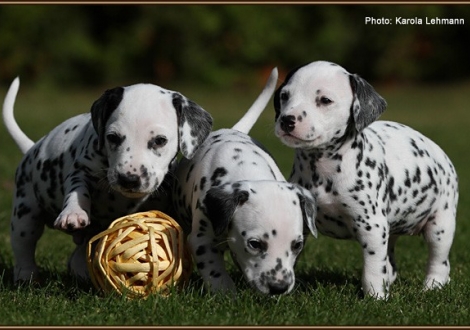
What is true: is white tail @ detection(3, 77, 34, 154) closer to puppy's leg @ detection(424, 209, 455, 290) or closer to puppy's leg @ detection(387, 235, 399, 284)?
puppy's leg @ detection(387, 235, 399, 284)

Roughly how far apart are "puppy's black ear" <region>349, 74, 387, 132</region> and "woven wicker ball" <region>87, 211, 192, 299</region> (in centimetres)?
149

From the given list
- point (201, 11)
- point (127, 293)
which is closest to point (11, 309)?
point (127, 293)

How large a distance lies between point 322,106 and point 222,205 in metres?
1.05

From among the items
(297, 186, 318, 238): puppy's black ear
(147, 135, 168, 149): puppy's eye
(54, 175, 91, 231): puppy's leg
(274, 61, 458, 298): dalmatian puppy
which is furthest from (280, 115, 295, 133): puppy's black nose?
(54, 175, 91, 231): puppy's leg

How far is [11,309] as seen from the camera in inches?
222

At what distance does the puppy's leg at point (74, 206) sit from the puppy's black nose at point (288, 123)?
1.51m

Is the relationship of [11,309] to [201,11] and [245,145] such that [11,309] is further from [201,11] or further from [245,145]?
[201,11]

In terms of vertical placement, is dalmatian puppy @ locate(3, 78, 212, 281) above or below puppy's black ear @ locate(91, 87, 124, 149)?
below

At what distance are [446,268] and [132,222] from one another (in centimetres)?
262

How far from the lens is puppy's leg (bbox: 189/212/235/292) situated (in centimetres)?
592

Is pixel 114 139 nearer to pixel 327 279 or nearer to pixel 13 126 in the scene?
pixel 13 126

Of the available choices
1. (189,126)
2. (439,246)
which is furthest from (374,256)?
(189,126)

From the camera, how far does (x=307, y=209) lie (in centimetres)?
563

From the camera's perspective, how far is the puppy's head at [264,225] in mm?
5391
